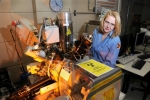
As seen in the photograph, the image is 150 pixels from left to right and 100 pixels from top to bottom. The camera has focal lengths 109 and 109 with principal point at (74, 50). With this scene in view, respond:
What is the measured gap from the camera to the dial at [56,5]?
2.08 meters

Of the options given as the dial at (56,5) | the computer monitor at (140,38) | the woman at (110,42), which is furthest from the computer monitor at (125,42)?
the dial at (56,5)

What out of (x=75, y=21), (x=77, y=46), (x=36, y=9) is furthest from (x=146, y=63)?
(x=36, y=9)

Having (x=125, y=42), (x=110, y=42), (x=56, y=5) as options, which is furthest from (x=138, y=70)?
(x=56, y=5)

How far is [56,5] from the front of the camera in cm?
212

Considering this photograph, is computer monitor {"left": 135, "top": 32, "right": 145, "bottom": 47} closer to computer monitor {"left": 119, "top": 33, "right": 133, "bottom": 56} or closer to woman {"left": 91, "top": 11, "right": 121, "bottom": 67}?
computer monitor {"left": 119, "top": 33, "right": 133, "bottom": 56}

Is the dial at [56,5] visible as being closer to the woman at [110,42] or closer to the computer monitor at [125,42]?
the woman at [110,42]

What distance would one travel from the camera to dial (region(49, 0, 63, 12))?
2.08 m

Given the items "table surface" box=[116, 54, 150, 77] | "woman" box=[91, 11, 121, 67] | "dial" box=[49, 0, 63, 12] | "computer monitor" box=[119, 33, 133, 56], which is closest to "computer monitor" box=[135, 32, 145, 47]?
"computer monitor" box=[119, 33, 133, 56]

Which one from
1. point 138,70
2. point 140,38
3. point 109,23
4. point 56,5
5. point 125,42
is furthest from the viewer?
point 140,38

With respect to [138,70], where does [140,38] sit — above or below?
above

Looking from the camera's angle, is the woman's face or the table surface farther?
the table surface

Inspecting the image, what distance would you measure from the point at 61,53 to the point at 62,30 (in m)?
0.19

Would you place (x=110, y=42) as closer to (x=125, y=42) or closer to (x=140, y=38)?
(x=125, y=42)

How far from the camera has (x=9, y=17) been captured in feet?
6.01
